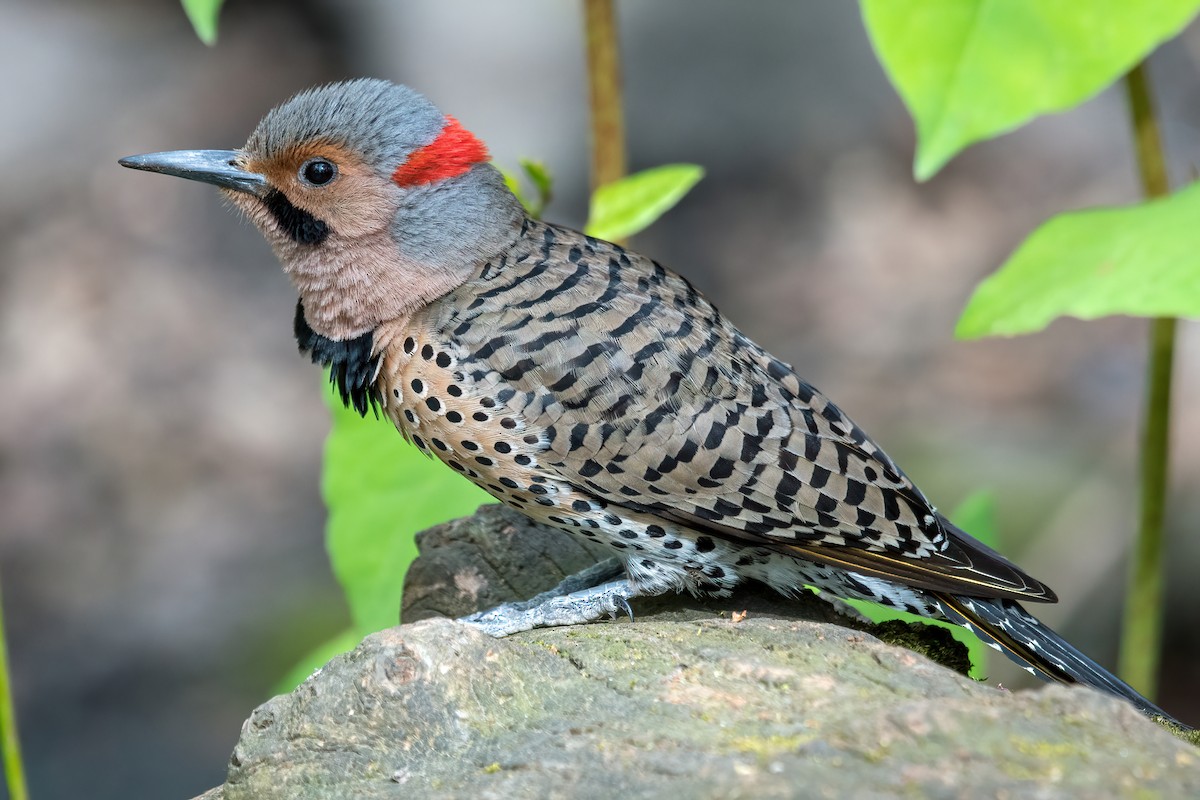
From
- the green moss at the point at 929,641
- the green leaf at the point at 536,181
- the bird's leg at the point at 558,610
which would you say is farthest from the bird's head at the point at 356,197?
the green moss at the point at 929,641

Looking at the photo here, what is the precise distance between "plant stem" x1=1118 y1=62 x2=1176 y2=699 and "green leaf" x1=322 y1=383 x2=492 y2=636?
2201mm

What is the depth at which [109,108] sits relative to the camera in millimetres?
9789

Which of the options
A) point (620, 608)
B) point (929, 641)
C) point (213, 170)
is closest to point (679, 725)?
point (620, 608)

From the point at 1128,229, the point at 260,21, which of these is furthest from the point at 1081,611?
the point at 260,21

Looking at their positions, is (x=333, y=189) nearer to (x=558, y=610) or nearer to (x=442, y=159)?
(x=442, y=159)

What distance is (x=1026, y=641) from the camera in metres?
4.16

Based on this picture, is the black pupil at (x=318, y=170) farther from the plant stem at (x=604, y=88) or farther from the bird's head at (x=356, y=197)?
the plant stem at (x=604, y=88)

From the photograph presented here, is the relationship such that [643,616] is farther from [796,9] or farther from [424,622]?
[796,9]

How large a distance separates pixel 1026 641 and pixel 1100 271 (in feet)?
4.80

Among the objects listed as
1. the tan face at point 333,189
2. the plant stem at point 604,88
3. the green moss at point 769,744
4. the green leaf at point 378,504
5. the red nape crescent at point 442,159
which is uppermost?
the plant stem at point 604,88

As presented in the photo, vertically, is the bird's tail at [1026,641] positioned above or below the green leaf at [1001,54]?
below

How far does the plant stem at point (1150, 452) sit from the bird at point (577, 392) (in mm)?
487

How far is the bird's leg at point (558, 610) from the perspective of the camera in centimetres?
410

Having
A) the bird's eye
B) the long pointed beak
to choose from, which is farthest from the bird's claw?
the long pointed beak
